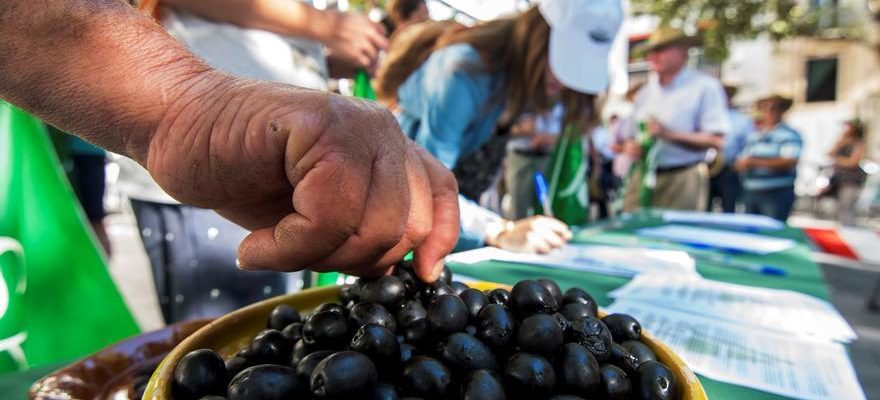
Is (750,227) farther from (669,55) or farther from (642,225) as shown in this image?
(669,55)

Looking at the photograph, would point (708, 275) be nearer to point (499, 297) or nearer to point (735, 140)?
point (499, 297)

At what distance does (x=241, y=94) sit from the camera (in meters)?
0.43

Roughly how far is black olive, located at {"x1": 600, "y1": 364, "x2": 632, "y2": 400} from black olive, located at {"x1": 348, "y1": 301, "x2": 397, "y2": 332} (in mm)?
195

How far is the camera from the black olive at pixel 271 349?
48 cm

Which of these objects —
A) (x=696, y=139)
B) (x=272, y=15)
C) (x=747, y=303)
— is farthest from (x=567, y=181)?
(x=272, y=15)

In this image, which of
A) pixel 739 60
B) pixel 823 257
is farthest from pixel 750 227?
pixel 739 60

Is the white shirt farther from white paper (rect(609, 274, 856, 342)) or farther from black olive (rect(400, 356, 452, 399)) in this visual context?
black olive (rect(400, 356, 452, 399))

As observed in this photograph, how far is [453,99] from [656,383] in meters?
1.16

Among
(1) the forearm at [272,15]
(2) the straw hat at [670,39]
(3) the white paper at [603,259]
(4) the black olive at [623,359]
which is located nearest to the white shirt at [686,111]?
(2) the straw hat at [670,39]

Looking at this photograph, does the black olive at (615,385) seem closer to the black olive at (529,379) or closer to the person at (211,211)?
the black olive at (529,379)

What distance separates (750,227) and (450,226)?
2.12 meters

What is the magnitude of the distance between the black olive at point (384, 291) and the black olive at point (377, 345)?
8 cm

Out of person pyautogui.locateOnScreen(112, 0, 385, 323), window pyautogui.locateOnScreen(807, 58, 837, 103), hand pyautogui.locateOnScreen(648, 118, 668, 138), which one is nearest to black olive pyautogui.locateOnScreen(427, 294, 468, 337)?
person pyautogui.locateOnScreen(112, 0, 385, 323)

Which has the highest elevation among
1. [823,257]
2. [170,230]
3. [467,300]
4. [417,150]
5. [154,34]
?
[154,34]
